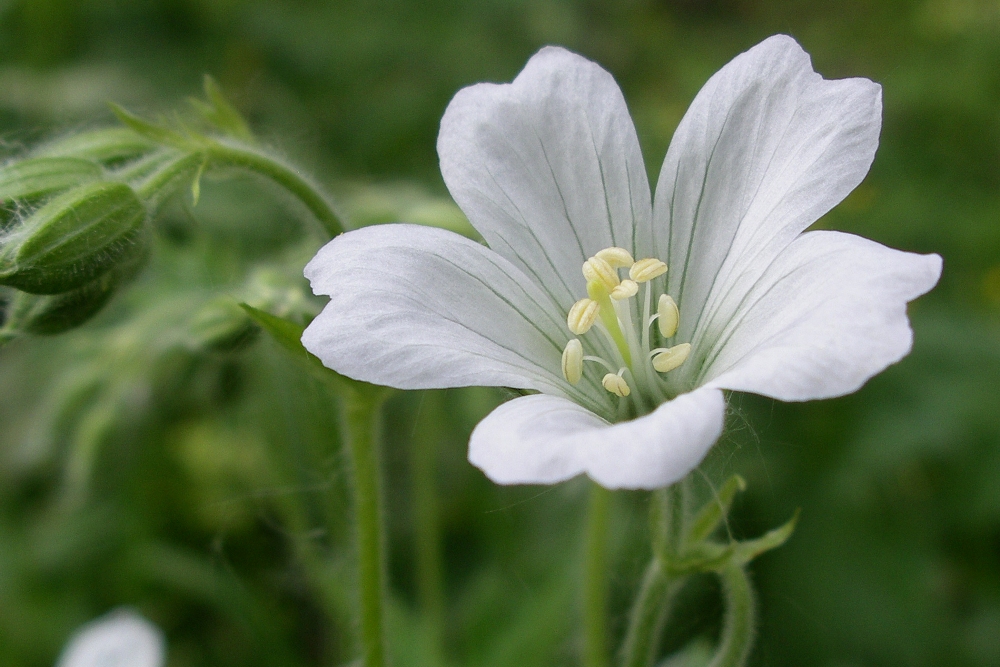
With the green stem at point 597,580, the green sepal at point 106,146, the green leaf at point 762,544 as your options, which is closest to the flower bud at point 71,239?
the green sepal at point 106,146

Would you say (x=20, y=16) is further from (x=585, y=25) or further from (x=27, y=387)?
(x=585, y=25)

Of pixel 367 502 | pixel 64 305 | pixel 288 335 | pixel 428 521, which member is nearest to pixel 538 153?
pixel 288 335

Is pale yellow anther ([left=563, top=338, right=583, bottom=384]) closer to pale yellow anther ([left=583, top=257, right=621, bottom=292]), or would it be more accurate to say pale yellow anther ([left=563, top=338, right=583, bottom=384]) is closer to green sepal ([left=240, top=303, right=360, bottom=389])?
pale yellow anther ([left=583, top=257, right=621, bottom=292])

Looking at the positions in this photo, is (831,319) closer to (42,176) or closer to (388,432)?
(42,176)

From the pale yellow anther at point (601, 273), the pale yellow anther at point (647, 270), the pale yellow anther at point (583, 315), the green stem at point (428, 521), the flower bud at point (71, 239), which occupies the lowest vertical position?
the green stem at point (428, 521)

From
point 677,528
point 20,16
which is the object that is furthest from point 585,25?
point 677,528

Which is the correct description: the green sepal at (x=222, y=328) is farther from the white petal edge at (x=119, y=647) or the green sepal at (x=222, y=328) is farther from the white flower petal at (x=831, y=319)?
the white flower petal at (x=831, y=319)
